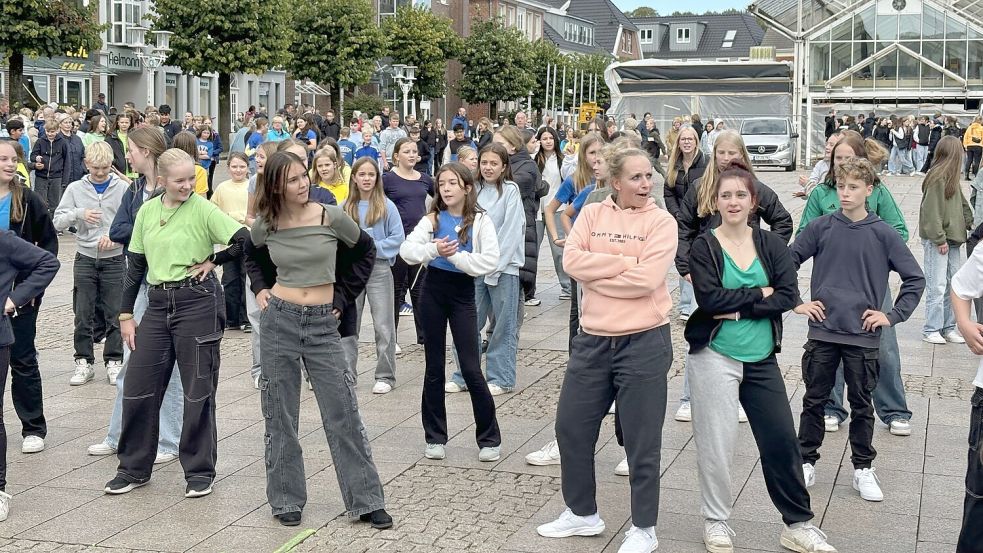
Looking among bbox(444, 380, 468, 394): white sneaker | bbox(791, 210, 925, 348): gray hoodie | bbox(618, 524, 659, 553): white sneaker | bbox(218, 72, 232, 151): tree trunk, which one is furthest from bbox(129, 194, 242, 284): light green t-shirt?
bbox(218, 72, 232, 151): tree trunk

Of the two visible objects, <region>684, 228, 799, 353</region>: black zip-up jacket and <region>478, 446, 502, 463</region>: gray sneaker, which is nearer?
<region>684, 228, 799, 353</region>: black zip-up jacket

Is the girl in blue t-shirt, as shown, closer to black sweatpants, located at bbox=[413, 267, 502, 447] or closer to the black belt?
black sweatpants, located at bbox=[413, 267, 502, 447]

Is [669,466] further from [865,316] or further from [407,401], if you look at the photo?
[407,401]

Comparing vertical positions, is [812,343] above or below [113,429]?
above

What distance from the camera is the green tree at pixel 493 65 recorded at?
67.1 metres

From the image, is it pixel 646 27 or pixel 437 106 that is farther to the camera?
pixel 646 27

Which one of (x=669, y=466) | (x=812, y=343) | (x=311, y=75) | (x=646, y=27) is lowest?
(x=669, y=466)

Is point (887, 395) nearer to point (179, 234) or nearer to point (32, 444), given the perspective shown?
point (179, 234)

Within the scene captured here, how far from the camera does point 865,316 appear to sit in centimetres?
613

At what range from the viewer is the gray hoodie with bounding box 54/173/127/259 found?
912 cm

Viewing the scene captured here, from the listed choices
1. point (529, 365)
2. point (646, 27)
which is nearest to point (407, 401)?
point (529, 365)

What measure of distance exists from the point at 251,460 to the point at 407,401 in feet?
5.75

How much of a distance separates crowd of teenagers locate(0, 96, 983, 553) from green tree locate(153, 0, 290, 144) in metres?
33.7

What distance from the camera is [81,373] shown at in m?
9.34
